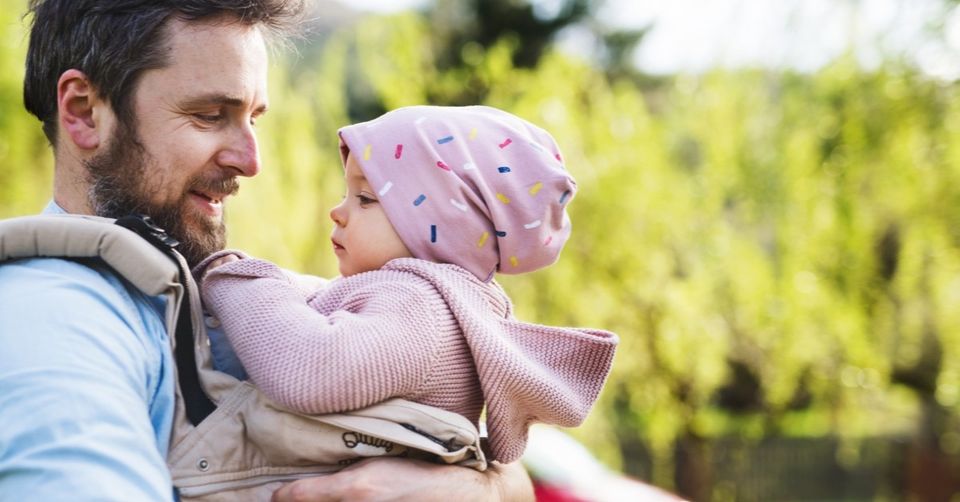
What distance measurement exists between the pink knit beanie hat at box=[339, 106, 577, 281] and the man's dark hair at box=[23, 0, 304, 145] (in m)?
0.35

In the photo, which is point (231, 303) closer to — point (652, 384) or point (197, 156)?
point (197, 156)

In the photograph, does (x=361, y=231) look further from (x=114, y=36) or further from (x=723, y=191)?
(x=723, y=191)

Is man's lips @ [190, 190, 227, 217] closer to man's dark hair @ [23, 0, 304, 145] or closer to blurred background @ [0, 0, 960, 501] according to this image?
man's dark hair @ [23, 0, 304, 145]

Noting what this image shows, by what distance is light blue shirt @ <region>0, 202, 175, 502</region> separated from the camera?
1.11m

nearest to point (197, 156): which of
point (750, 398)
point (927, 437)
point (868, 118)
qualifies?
point (868, 118)

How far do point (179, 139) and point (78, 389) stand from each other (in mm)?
747

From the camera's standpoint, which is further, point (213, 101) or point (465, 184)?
point (213, 101)

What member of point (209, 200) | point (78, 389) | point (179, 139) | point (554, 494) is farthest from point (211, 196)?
point (554, 494)

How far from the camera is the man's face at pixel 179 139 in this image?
1791 millimetres

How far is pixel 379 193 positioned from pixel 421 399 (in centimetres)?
38

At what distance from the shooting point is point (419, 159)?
1.69 m

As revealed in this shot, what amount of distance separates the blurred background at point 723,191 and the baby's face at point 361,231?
567 cm

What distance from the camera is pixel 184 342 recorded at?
4.66 feet

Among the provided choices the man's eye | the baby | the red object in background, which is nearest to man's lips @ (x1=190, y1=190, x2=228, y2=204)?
the man's eye
